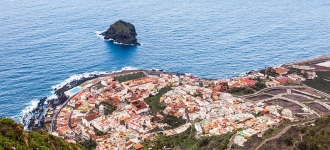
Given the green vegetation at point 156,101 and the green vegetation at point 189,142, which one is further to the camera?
the green vegetation at point 156,101

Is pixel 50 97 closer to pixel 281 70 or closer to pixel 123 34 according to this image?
pixel 123 34

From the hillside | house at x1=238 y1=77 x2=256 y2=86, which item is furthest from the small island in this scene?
the hillside

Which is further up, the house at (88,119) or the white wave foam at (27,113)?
the white wave foam at (27,113)

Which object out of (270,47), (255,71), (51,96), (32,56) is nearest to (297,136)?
(255,71)

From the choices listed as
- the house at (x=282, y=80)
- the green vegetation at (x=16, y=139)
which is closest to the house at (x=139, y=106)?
the house at (x=282, y=80)

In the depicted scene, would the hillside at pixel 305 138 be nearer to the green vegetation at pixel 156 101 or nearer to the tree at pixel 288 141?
the tree at pixel 288 141

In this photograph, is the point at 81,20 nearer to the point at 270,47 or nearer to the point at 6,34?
the point at 6,34

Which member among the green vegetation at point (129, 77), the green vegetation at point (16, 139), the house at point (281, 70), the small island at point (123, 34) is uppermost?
the small island at point (123, 34)

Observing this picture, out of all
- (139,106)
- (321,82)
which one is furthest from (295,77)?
(139,106)
